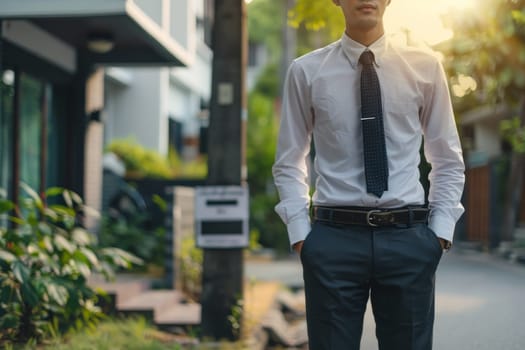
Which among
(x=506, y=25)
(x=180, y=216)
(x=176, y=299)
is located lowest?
(x=176, y=299)

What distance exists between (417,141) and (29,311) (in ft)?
13.3

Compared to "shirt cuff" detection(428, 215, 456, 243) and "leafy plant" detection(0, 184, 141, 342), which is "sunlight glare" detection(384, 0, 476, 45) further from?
"leafy plant" detection(0, 184, 141, 342)

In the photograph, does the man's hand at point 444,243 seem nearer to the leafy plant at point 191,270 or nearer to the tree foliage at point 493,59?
the tree foliage at point 493,59

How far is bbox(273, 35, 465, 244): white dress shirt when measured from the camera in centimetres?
328

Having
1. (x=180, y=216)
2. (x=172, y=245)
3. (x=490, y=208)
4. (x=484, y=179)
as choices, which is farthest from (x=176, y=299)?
(x=484, y=179)

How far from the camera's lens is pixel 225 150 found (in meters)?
7.29

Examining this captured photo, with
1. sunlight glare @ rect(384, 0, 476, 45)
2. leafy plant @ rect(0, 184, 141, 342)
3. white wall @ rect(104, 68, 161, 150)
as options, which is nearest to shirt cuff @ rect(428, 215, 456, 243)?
sunlight glare @ rect(384, 0, 476, 45)

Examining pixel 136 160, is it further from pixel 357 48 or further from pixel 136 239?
pixel 357 48

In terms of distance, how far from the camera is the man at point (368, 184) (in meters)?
3.19

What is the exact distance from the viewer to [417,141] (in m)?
3.35

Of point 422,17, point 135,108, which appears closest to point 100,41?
point 422,17

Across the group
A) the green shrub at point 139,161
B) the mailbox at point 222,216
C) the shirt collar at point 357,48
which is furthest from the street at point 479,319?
the green shrub at point 139,161

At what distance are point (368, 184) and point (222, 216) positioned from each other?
13.5ft

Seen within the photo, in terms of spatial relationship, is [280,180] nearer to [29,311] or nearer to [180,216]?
[29,311]
